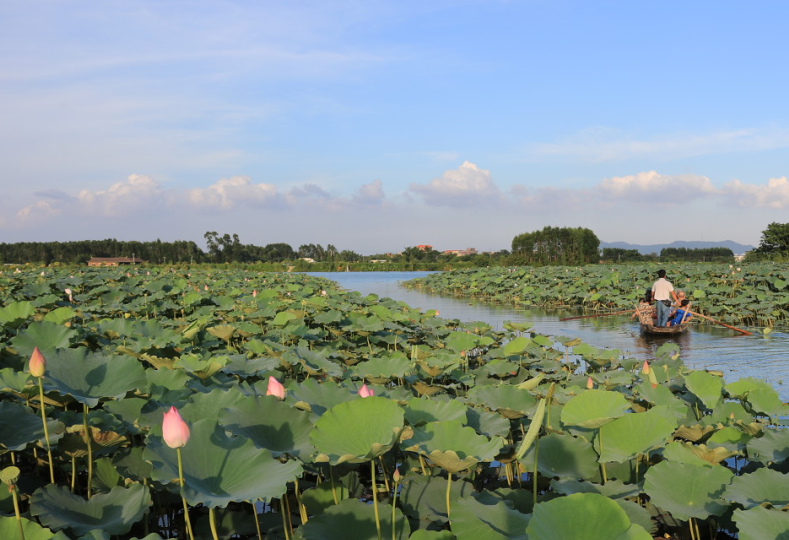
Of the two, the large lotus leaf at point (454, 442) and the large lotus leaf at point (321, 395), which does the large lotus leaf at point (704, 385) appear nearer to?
the large lotus leaf at point (454, 442)

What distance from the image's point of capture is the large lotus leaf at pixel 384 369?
10.0 ft

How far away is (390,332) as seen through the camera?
5836mm

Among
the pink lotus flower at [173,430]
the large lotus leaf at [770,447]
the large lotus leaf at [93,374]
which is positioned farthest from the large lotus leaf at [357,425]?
the large lotus leaf at [770,447]

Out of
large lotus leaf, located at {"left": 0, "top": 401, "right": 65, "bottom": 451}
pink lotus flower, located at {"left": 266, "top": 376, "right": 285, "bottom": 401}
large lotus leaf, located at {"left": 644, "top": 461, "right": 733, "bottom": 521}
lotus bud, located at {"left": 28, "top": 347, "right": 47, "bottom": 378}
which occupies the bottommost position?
large lotus leaf, located at {"left": 644, "top": 461, "right": 733, "bottom": 521}

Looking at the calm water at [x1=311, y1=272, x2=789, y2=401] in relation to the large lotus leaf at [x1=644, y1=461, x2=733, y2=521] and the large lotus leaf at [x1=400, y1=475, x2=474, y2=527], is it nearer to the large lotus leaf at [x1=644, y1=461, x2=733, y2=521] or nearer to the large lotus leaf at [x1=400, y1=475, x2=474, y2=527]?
the large lotus leaf at [x1=644, y1=461, x2=733, y2=521]

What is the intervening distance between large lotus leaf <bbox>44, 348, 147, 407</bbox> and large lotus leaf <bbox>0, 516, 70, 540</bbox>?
1.83 ft

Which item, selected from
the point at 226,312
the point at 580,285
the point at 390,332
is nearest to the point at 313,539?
the point at 390,332

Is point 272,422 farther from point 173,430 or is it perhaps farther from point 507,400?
point 507,400

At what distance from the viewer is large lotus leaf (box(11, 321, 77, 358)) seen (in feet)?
8.32

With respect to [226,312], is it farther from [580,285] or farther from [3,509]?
[580,285]

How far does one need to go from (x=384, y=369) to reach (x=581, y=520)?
1.96m

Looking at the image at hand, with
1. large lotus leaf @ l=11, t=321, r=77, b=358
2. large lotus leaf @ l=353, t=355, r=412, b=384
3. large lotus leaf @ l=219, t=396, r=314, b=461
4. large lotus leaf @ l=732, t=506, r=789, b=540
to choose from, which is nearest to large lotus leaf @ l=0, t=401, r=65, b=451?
large lotus leaf @ l=219, t=396, r=314, b=461

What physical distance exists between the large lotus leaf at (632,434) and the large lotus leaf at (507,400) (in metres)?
0.39

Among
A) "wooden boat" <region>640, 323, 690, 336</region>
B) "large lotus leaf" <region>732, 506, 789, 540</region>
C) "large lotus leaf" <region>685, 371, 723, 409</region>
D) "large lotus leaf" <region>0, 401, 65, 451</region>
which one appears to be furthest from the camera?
"wooden boat" <region>640, 323, 690, 336</region>
